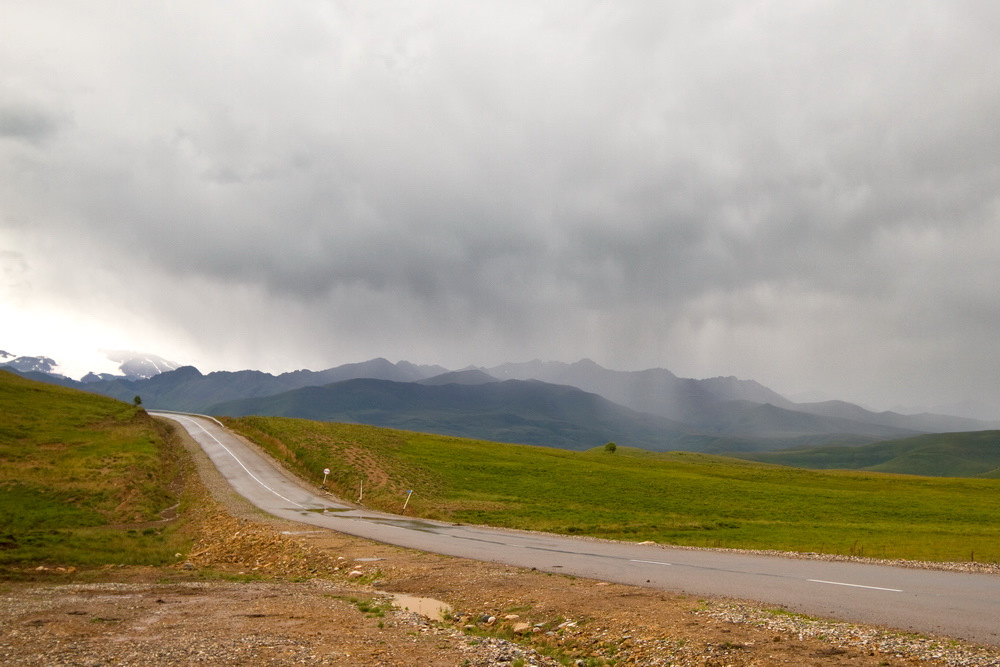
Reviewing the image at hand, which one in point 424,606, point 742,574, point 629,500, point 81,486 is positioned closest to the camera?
point 424,606

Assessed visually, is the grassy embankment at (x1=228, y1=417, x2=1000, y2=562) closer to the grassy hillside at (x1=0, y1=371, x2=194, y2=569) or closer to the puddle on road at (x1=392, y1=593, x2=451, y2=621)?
the grassy hillside at (x1=0, y1=371, x2=194, y2=569)

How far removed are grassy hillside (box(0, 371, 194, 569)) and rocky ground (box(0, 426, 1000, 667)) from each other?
15.5 feet

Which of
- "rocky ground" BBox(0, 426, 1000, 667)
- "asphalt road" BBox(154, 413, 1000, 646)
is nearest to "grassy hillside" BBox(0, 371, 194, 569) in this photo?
"rocky ground" BBox(0, 426, 1000, 667)

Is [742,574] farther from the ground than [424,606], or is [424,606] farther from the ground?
[742,574]

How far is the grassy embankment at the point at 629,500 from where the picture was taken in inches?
1494

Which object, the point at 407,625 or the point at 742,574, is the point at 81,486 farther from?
the point at 742,574

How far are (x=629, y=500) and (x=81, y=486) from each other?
45.8 m

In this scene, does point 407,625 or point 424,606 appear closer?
point 407,625

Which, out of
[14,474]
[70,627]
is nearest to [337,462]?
[14,474]

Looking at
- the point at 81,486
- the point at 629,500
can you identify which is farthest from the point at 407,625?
the point at 629,500

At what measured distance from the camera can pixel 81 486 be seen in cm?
4231

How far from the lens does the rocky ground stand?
12.2 metres

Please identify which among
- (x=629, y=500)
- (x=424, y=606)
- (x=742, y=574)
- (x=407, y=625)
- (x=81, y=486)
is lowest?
(x=629, y=500)

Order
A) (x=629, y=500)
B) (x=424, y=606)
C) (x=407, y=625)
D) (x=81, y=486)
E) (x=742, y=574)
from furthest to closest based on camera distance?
1. (x=629, y=500)
2. (x=81, y=486)
3. (x=742, y=574)
4. (x=424, y=606)
5. (x=407, y=625)
